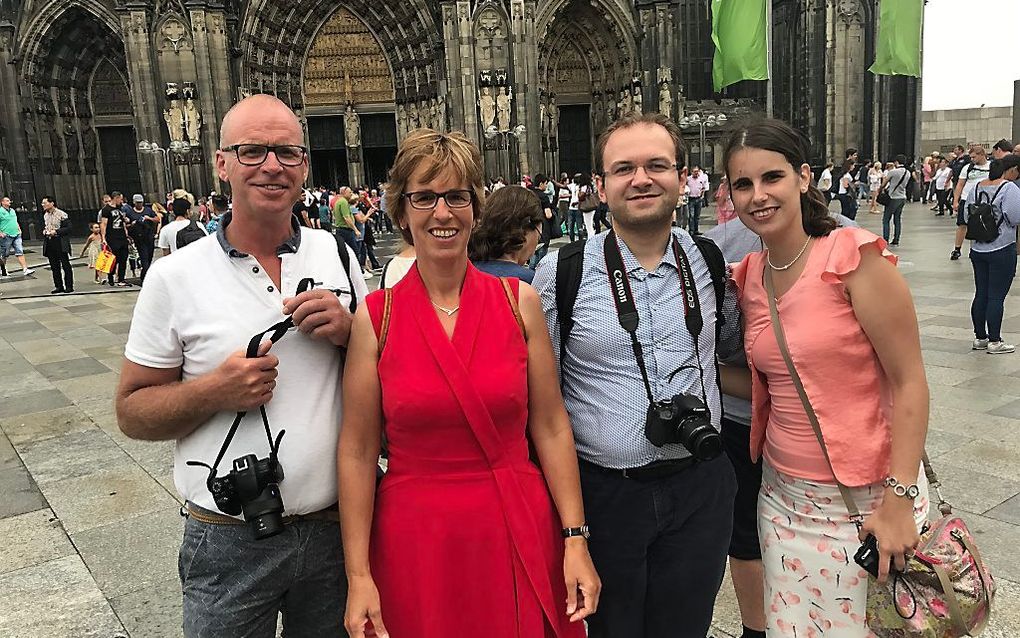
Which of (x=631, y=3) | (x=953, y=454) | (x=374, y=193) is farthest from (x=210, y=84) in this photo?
(x=953, y=454)

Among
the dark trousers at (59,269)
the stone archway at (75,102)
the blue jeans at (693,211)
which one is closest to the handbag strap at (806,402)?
the dark trousers at (59,269)

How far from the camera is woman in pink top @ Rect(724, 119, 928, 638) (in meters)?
1.95

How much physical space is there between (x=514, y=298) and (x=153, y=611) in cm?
252

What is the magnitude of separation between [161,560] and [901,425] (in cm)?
354

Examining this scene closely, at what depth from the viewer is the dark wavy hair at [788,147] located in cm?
214

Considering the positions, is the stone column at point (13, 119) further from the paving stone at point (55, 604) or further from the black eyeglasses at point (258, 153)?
the black eyeglasses at point (258, 153)

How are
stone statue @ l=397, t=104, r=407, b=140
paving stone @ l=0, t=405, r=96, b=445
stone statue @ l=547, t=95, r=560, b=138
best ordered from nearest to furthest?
1. paving stone @ l=0, t=405, r=96, b=445
2. stone statue @ l=397, t=104, r=407, b=140
3. stone statue @ l=547, t=95, r=560, b=138

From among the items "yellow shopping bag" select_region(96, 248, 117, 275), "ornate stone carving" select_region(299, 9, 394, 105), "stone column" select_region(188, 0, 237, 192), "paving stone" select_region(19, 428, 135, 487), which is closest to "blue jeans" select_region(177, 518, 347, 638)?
"paving stone" select_region(19, 428, 135, 487)

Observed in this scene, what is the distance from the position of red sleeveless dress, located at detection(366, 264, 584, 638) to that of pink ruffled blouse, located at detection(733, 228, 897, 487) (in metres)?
0.79

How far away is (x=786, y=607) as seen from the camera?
7.12 feet

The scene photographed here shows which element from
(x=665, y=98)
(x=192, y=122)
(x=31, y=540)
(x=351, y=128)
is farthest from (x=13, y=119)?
(x=31, y=540)

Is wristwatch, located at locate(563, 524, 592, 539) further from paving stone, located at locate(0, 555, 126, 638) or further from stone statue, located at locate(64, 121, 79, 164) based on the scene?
stone statue, located at locate(64, 121, 79, 164)

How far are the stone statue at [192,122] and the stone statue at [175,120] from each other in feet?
0.52

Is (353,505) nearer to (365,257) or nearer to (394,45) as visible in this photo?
(365,257)
